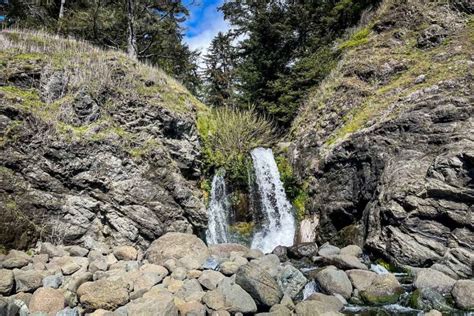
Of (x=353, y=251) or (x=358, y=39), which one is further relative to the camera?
(x=358, y=39)

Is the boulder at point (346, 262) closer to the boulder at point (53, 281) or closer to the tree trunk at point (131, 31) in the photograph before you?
the boulder at point (53, 281)

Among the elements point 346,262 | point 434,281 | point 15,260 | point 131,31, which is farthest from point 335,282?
point 131,31

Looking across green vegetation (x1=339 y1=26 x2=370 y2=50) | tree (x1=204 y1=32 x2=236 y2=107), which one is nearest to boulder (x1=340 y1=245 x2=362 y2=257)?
green vegetation (x1=339 y1=26 x2=370 y2=50)

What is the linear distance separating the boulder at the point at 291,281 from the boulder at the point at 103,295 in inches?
113

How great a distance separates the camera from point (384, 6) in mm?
15945

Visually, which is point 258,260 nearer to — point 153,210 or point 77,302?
point 153,210

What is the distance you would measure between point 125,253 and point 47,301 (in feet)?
7.70

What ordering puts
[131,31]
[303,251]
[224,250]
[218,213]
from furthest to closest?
[131,31] < [218,213] < [303,251] < [224,250]

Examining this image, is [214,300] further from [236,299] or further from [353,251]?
[353,251]

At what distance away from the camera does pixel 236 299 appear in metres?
5.64

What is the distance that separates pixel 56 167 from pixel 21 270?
9.03 ft

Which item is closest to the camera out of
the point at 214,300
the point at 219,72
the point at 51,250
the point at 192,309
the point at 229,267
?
the point at 192,309

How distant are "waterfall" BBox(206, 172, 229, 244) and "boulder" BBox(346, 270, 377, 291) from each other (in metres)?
4.67

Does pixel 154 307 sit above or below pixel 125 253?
below
